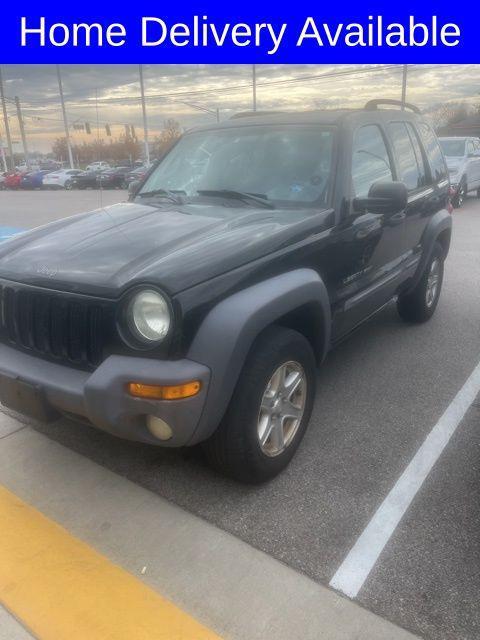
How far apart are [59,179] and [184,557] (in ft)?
109

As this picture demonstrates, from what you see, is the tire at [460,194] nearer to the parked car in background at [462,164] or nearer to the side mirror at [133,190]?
the parked car in background at [462,164]

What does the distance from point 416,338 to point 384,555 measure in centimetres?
272

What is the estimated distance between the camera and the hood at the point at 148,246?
2299 millimetres

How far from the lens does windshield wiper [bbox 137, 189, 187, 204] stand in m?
3.46

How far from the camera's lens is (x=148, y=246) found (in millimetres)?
2547

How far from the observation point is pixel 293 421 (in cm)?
286

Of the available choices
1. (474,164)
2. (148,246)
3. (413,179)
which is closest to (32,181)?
(474,164)

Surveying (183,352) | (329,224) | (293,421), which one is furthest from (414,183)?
(183,352)

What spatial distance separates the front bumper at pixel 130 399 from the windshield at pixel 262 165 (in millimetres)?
1509

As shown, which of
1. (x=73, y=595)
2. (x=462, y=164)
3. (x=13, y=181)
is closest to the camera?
(x=73, y=595)

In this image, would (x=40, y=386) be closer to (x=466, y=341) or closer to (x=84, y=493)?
(x=84, y=493)

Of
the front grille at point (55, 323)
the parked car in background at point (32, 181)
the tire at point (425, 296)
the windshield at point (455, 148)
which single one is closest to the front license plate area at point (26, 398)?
the front grille at point (55, 323)

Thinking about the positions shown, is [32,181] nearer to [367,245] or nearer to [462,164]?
[462,164]

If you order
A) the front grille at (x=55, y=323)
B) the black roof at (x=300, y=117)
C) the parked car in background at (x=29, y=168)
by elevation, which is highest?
the black roof at (x=300, y=117)
